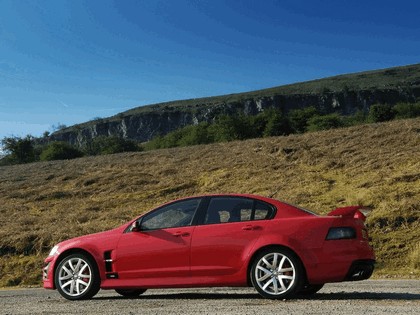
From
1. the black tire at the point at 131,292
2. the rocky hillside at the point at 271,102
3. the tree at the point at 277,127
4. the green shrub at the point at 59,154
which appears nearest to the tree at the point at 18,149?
the green shrub at the point at 59,154

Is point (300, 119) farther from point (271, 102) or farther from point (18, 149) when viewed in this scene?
point (271, 102)

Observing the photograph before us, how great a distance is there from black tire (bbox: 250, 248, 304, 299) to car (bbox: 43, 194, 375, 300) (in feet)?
0.04

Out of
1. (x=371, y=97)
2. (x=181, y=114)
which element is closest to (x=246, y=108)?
(x=181, y=114)

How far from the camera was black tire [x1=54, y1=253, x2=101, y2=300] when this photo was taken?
26.8 feet

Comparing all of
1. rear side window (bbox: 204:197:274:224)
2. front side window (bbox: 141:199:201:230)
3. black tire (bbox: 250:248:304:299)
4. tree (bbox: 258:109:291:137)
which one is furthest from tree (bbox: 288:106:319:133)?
black tire (bbox: 250:248:304:299)

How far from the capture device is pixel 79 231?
20047 millimetres

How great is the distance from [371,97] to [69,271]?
490 feet

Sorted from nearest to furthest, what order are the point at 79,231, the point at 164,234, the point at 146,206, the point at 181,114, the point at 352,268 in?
the point at 352,268
the point at 164,234
the point at 79,231
the point at 146,206
the point at 181,114

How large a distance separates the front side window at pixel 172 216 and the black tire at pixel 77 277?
976 millimetres

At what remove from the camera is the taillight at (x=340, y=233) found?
285 inches

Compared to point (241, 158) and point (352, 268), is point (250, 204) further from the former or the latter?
point (241, 158)

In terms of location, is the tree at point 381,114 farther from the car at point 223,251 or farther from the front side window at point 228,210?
the car at point 223,251

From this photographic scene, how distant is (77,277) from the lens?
325 inches

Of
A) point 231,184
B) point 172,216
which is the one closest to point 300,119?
point 231,184
